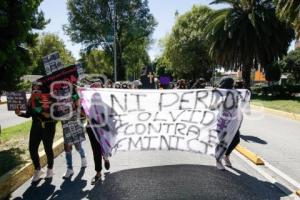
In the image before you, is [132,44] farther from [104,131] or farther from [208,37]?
[104,131]

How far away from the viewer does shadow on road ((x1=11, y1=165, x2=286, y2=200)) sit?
6379 mm

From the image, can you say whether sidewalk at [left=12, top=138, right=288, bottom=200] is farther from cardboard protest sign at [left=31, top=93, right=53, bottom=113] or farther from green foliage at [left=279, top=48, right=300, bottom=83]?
green foliage at [left=279, top=48, right=300, bottom=83]

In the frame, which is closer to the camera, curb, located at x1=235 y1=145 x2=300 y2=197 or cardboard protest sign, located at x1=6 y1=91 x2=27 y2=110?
curb, located at x1=235 y1=145 x2=300 y2=197

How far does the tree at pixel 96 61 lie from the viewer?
191 ft

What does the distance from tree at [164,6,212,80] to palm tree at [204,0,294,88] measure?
22533mm

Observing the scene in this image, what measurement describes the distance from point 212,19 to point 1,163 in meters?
33.6

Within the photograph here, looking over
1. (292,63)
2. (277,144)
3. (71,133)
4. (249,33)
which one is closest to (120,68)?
(249,33)

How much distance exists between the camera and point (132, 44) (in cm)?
5781

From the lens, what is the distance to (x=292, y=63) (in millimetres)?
40031

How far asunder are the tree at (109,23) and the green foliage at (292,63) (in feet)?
67.4

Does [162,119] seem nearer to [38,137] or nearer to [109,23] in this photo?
[38,137]

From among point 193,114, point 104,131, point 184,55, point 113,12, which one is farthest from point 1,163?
point 184,55

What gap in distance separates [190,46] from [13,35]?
5612cm

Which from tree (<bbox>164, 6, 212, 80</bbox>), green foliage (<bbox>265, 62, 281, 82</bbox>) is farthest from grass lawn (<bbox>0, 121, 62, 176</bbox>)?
tree (<bbox>164, 6, 212, 80</bbox>)
